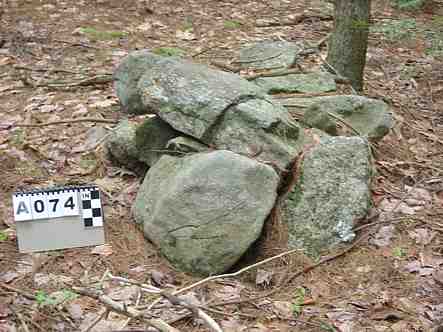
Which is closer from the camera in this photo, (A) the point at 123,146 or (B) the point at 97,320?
(B) the point at 97,320

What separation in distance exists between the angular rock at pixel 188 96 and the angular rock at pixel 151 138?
17 cm

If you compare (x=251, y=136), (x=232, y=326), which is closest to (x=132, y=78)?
(x=251, y=136)

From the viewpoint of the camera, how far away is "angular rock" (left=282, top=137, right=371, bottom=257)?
3.85m

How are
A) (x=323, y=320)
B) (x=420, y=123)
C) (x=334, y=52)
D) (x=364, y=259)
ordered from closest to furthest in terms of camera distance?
(x=323, y=320), (x=364, y=259), (x=420, y=123), (x=334, y=52)

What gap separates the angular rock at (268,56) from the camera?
19.5ft

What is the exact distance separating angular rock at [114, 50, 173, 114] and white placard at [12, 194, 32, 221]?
127 cm

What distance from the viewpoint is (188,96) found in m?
4.05

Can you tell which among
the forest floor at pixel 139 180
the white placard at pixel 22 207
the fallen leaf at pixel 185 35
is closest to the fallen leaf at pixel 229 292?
the forest floor at pixel 139 180

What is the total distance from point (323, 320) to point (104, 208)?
166 centimetres

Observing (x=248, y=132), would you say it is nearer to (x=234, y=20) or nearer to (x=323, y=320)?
(x=323, y=320)

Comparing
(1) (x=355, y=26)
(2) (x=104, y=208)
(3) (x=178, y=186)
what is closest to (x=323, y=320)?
(3) (x=178, y=186)

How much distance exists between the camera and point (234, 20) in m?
7.70

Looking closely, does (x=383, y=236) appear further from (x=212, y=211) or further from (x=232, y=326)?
(x=232, y=326)

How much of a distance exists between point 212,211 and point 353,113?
5.56 ft
